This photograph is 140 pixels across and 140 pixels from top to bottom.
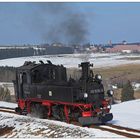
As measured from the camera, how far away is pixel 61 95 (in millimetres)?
16938

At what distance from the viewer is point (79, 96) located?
1634 cm

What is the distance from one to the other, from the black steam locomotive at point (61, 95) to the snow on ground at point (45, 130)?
2.00ft

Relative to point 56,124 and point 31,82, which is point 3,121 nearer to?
point 31,82

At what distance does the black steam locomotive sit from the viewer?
53.4 ft

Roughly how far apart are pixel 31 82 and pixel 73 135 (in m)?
5.77

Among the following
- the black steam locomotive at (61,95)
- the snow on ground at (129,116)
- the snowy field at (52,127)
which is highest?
the black steam locomotive at (61,95)

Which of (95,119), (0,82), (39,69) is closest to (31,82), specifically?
(39,69)

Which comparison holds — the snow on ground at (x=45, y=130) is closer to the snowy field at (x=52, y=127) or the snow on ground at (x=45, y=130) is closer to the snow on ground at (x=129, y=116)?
the snowy field at (x=52, y=127)

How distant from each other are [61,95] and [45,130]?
2.10 metres

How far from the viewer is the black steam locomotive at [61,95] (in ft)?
53.4

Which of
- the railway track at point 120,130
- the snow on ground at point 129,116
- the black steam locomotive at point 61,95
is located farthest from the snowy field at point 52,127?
the black steam locomotive at point 61,95

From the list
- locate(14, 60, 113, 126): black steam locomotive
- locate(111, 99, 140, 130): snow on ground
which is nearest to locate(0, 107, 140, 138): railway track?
locate(14, 60, 113, 126): black steam locomotive

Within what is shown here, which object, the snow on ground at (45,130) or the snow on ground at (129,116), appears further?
the snow on ground at (129,116)

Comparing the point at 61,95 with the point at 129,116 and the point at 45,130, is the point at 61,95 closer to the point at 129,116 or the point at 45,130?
the point at 45,130
